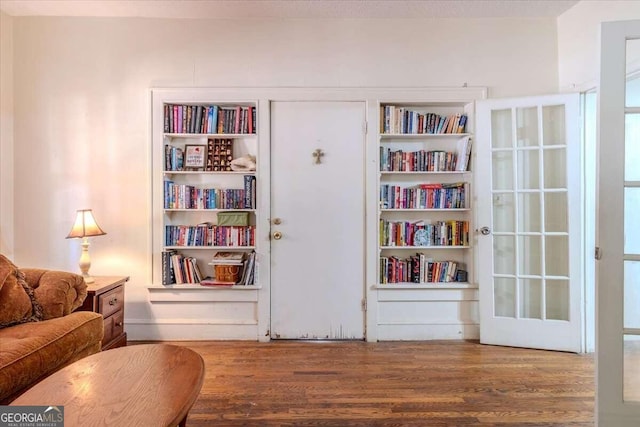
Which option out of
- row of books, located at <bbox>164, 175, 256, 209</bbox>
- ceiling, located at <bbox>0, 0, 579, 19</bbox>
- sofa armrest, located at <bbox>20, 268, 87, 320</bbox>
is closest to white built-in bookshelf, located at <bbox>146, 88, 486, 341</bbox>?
row of books, located at <bbox>164, 175, 256, 209</bbox>

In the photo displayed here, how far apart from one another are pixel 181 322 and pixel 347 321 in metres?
1.38

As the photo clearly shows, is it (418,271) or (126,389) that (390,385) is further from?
(126,389)

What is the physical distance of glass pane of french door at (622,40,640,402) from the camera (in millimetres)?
1640

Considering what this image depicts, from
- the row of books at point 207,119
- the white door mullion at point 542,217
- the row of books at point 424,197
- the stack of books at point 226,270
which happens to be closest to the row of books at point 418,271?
the row of books at point 424,197

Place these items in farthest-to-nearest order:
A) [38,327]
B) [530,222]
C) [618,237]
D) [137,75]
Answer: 1. [137,75]
2. [530,222]
3. [38,327]
4. [618,237]

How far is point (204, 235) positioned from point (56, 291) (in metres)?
1.04

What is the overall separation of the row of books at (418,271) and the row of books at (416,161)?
2.43ft

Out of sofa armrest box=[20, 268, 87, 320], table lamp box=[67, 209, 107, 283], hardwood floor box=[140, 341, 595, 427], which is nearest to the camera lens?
hardwood floor box=[140, 341, 595, 427]

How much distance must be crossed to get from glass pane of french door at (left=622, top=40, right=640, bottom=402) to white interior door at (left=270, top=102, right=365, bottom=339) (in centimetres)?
167

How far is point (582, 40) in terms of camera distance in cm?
263

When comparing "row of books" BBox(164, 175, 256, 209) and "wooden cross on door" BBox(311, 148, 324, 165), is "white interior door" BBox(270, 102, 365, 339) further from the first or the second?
"row of books" BBox(164, 175, 256, 209)

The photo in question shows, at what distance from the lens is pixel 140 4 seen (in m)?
2.64

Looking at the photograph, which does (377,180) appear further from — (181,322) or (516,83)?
(181,322)

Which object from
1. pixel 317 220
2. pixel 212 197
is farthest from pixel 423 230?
pixel 212 197
